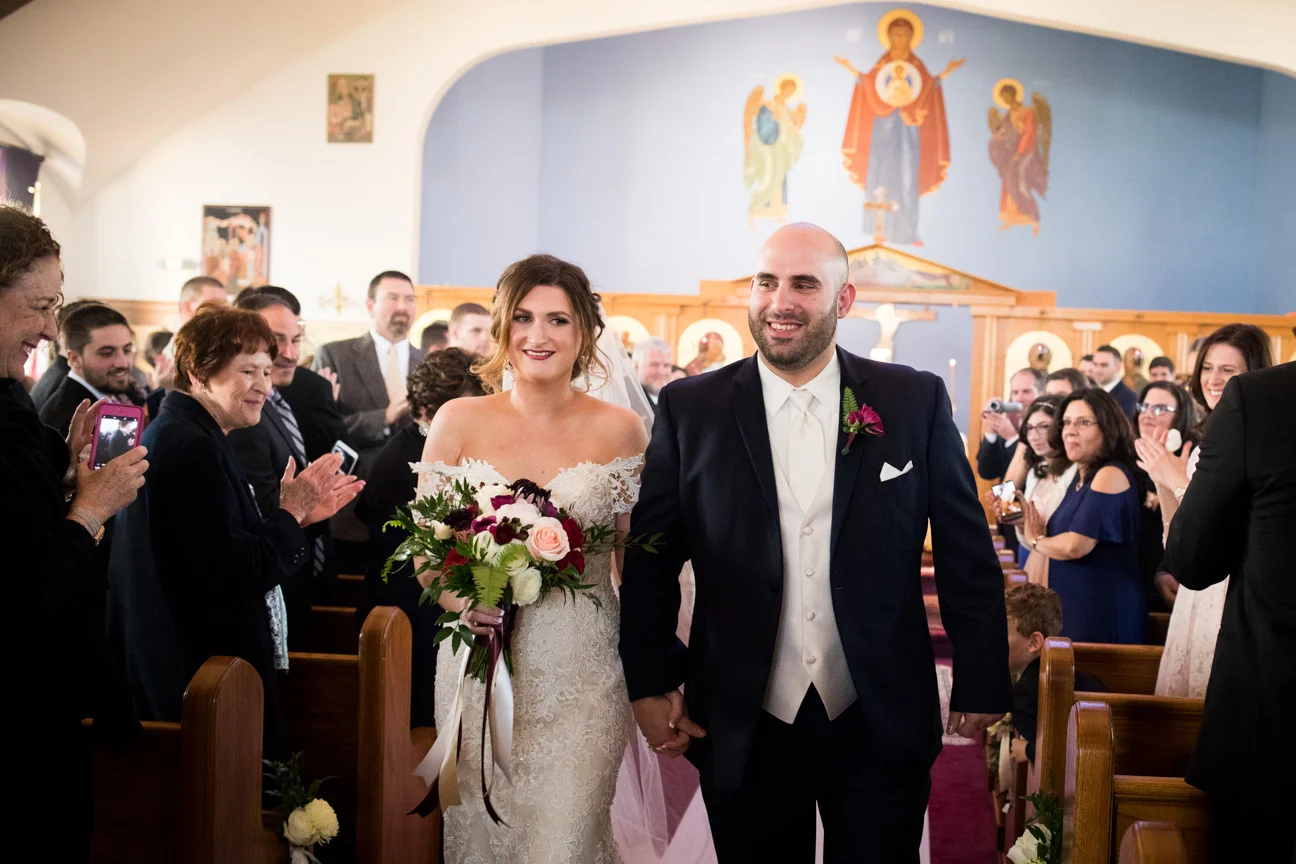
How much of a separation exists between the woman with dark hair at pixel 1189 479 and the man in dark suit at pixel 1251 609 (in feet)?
4.50

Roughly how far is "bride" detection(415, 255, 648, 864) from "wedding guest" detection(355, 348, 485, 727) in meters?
0.81

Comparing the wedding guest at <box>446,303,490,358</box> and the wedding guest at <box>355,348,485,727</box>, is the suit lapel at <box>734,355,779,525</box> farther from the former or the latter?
the wedding guest at <box>446,303,490,358</box>

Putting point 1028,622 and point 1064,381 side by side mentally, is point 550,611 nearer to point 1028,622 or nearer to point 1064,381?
point 1028,622

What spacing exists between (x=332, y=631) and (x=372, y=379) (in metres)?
2.89

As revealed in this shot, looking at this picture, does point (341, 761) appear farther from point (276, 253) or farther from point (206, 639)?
point (276, 253)

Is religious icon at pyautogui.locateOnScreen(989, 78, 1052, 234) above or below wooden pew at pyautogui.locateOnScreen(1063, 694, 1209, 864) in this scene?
above

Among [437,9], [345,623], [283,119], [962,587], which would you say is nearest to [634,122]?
[437,9]

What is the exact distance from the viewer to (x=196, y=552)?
322 cm

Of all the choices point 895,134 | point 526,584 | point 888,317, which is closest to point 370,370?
point 526,584

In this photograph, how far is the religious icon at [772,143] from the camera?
17500 millimetres

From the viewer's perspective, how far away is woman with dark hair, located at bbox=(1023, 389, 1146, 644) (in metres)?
5.10

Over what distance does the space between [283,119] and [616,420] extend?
41.0 feet

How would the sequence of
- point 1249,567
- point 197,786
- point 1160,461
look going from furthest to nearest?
point 1160,461 < point 1249,567 < point 197,786

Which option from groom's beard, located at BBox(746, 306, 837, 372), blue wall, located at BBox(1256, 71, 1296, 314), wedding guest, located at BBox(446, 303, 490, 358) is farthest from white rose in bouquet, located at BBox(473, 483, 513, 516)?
blue wall, located at BBox(1256, 71, 1296, 314)
